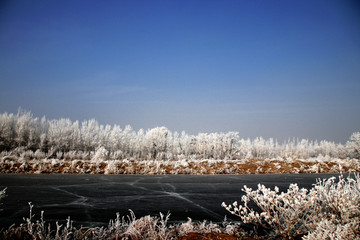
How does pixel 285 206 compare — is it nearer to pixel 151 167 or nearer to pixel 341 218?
pixel 341 218

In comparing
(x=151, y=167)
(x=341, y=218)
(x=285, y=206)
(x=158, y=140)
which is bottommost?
(x=151, y=167)

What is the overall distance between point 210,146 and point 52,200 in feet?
Answer: 174

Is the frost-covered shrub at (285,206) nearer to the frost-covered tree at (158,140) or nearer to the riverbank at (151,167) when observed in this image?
the riverbank at (151,167)

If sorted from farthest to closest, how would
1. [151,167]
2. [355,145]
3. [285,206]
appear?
[355,145], [151,167], [285,206]

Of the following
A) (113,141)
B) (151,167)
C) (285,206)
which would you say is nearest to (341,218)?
(285,206)

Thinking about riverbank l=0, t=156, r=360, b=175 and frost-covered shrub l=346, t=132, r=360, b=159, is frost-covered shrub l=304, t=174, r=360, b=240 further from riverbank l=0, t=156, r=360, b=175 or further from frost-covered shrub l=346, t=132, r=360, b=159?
frost-covered shrub l=346, t=132, r=360, b=159

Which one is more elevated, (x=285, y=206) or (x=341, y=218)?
(x=285, y=206)

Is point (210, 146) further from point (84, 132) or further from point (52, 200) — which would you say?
point (52, 200)

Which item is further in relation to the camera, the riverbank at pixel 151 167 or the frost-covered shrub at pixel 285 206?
the riverbank at pixel 151 167

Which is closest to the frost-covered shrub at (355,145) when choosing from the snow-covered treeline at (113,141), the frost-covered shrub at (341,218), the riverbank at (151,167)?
the snow-covered treeline at (113,141)

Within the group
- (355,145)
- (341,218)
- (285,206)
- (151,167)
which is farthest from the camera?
(355,145)

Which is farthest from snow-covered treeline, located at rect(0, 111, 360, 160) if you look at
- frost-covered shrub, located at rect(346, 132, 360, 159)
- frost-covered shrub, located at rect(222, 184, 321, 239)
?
frost-covered shrub, located at rect(222, 184, 321, 239)

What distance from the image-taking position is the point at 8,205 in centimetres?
783

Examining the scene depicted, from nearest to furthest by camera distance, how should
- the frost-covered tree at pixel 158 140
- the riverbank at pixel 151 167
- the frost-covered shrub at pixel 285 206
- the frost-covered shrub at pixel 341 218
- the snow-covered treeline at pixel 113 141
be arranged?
1. the frost-covered shrub at pixel 341 218
2. the frost-covered shrub at pixel 285 206
3. the riverbank at pixel 151 167
4. the snow-covered treeline at pixel 113 141
5. the frost-covered tree at pixel 158 140
